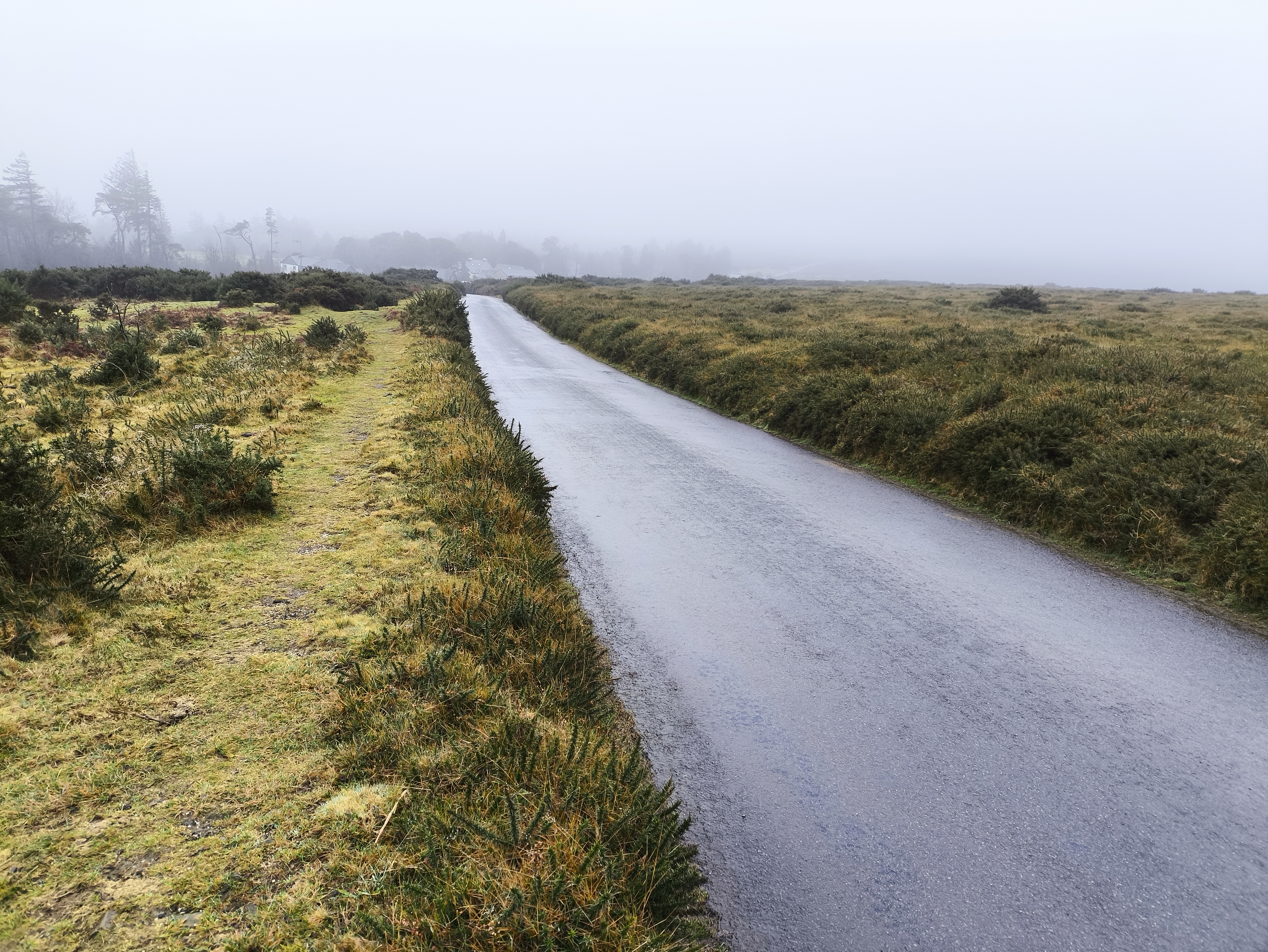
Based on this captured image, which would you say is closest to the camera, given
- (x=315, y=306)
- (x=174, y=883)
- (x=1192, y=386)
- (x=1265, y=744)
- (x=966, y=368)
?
(x=174, y=883)

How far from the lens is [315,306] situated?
114 feet

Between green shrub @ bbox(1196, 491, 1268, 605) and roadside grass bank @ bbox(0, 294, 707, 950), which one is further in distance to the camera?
green shrub @ bbox(1196, 491, 1268, 605)

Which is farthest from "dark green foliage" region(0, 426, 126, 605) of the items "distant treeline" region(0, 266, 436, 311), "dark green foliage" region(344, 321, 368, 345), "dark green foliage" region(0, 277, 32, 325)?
"distant treeline" region(0, 266, 436, 311)

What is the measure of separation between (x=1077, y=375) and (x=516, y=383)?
43.8ft

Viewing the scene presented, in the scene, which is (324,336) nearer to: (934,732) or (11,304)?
(11,304)

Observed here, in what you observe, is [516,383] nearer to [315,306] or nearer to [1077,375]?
[1077,375]

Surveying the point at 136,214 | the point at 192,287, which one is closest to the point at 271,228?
the point at 136,214

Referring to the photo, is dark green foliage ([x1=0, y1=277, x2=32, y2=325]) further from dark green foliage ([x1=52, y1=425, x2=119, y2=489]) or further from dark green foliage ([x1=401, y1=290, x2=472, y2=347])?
dark green foliage ([x1=52, y1=425, x2=119, y2=489])

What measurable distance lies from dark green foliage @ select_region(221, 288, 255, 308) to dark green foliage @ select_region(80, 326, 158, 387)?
20.5 m

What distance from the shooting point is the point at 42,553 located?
14.5 ft

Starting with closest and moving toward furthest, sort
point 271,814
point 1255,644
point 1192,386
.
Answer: point 271,814 < point 1255,644 < point 1192,386

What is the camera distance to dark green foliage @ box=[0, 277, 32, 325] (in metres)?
22.4

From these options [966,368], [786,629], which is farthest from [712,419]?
[786,629]

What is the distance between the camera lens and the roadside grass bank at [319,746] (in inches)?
91.7
